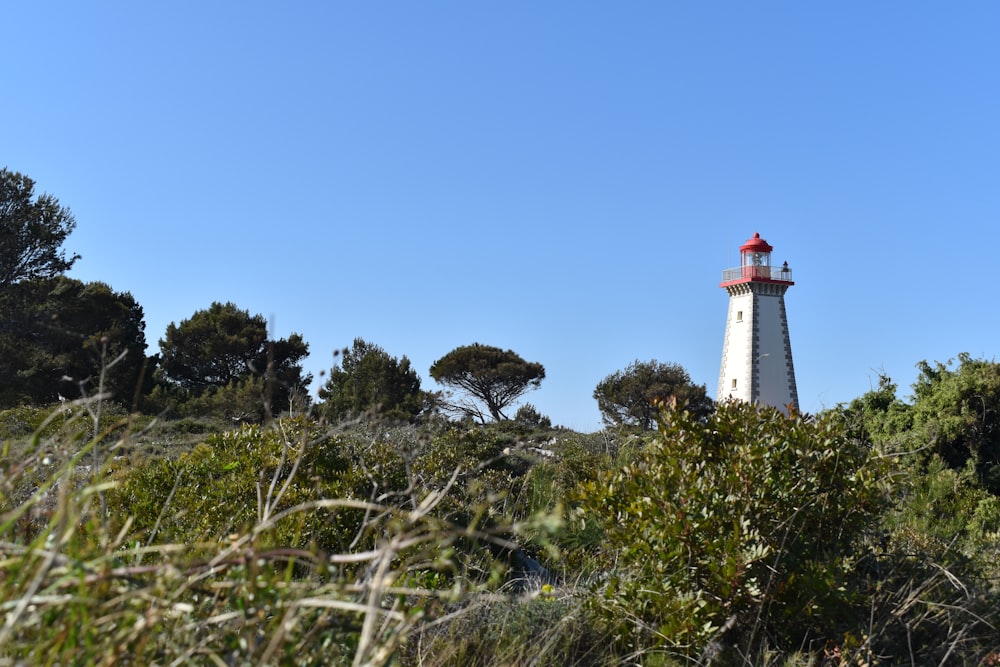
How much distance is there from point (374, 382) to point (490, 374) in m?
8.26

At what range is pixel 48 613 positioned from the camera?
213cm

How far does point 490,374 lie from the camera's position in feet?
124

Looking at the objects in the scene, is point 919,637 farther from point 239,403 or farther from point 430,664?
point 239,403

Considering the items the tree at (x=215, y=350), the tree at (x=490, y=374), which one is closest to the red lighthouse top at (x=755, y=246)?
the tree at (x=490, y=374)

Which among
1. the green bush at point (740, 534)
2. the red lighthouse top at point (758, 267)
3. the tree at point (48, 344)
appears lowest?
the green bush at point (740, 534)

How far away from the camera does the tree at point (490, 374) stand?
3800 centimetres

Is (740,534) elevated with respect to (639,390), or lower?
lower

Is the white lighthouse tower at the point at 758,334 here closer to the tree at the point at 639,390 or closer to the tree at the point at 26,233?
the tree at the point at 639,390

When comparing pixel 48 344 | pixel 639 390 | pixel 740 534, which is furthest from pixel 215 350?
pixel 740 534

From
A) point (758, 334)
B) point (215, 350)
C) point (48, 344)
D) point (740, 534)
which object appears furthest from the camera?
point (215, 350)

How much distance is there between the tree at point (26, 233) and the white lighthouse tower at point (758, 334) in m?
22.9

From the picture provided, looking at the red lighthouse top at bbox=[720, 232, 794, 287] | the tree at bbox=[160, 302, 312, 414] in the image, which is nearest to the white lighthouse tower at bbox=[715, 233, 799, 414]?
the red lighthouse top at bbox=[720, 232, 794, 287]

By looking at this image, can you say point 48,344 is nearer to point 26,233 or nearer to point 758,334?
point 26,233

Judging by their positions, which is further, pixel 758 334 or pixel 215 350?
pixel 215 350
